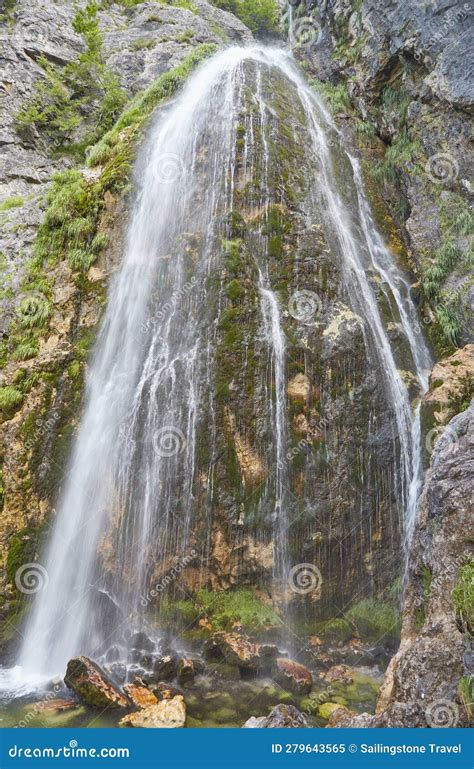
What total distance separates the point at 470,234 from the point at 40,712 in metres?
12.8

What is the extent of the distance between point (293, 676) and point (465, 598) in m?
3.51

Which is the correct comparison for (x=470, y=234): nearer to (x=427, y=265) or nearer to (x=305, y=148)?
(x=427, y=265)

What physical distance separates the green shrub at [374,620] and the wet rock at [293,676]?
4.45 feet

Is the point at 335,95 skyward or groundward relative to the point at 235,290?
skyward

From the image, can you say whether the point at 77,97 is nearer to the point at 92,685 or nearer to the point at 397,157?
the point at 397,157

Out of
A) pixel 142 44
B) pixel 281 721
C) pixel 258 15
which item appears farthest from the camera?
pixel 258 15

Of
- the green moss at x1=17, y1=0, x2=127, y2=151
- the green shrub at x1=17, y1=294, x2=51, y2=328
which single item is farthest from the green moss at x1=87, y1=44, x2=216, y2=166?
the green shrub at x1=17, y1=294, x2=51, y2=328

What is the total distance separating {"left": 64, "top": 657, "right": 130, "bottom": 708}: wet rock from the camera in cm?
686

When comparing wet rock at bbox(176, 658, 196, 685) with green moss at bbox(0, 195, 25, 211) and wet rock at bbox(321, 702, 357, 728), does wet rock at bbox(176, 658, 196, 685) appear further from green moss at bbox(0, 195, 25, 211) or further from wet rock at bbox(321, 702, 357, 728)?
green moss at bbox(0, 195, 25, 211)

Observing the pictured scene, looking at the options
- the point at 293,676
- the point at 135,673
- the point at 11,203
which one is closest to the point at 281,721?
the point at 293,676

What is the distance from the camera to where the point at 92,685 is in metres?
7.01

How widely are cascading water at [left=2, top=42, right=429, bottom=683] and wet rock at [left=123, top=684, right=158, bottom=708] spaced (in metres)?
1.35

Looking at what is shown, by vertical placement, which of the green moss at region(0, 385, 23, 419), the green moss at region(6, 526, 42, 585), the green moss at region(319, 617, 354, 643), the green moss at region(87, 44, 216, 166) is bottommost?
the green moss at region(319, 617, 354, 643)

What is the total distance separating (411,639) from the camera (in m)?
6.22
